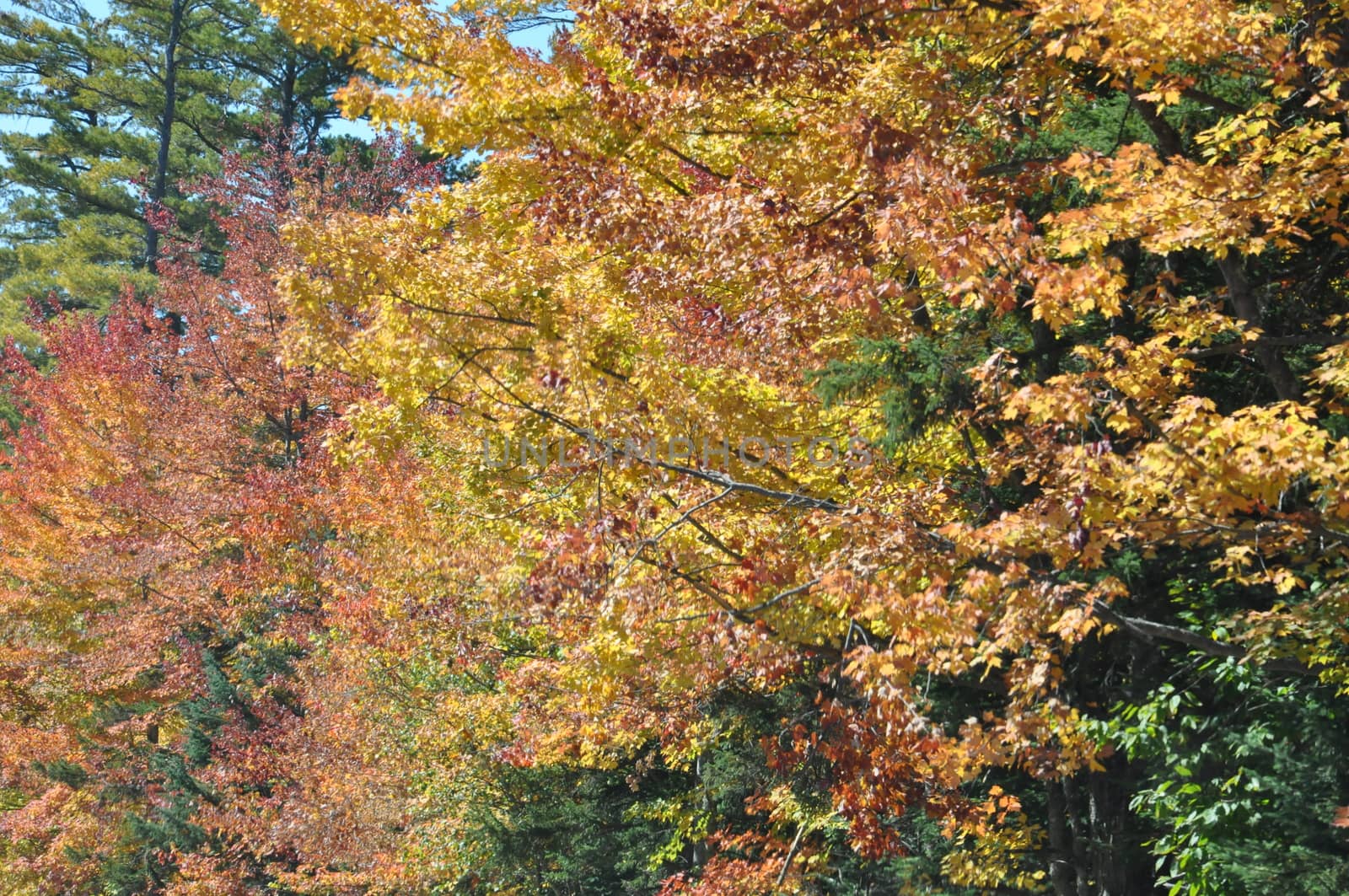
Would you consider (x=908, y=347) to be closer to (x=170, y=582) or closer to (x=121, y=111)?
(x=170, y=582)

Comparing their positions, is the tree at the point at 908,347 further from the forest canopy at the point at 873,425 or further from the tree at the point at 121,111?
the tree at the point at 121,111

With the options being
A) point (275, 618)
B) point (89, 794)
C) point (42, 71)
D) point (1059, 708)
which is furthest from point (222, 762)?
point (42, 71)

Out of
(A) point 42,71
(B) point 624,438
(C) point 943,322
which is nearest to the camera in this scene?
(B) point 624,438

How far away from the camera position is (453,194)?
34.7 ft

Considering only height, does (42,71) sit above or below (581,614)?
above

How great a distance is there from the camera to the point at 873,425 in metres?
8.95

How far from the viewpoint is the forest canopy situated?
6379 mm

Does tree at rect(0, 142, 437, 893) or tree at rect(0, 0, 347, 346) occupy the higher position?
tree at rect(0, 0, 347, 346)

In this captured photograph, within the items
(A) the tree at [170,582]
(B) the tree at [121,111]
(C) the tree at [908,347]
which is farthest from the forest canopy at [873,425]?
(B) the tree at [121,111]

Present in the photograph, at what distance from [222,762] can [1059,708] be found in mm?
16363

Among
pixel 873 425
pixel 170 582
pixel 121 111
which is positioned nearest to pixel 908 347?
pixel 873 425

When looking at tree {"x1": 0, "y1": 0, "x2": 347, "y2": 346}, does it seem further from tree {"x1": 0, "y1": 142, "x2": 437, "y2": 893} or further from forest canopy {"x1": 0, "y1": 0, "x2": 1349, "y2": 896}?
forest canopy {"x1": 0, "y1": 0, "x2": 1349, "y2": 896}

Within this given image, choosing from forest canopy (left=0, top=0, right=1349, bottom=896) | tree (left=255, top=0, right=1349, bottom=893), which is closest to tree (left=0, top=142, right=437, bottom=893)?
forest canopy (left=0, top=0, right=1349, bottom=896)

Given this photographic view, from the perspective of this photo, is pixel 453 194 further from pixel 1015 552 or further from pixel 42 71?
pixel 42 71
